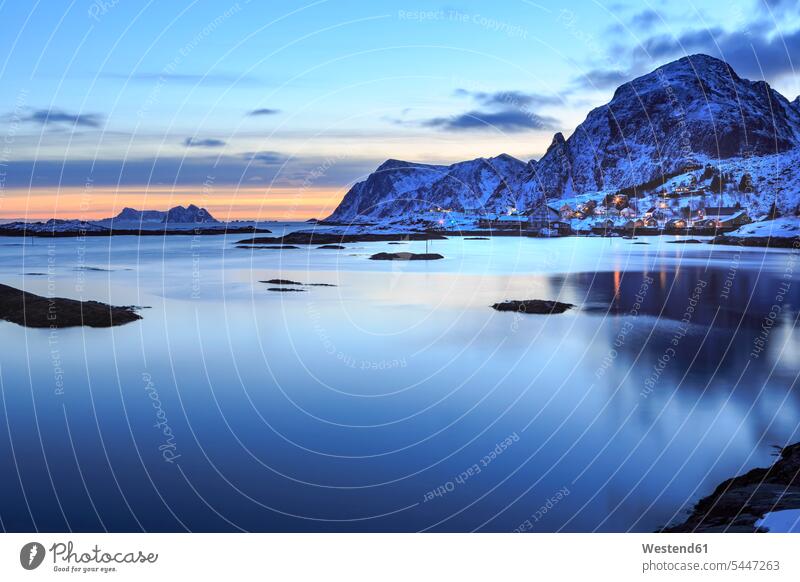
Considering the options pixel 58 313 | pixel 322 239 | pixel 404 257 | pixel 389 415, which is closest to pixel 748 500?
pixel 389 415

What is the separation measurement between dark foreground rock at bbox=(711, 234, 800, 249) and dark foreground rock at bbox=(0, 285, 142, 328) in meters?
125

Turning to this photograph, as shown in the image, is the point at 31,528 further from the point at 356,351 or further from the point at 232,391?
the point at 356,351

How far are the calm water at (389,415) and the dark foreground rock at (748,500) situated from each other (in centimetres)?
59

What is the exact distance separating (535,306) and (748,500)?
32749 millimetres

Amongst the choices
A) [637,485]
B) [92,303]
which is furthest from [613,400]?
[92,303]

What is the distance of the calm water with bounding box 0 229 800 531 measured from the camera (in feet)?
57.7

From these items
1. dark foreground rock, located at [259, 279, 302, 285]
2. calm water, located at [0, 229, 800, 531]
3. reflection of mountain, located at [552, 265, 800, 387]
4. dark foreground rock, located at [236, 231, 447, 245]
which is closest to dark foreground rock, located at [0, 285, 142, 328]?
calm water, located at [0, 229, 800, 531]

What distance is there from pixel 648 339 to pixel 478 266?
55.4m

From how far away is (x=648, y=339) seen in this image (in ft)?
128

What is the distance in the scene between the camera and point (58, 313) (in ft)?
135

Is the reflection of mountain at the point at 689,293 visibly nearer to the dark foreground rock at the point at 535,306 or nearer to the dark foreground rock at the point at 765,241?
the dark foreground rock at the point at 535,306

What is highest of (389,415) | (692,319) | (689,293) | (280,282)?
(280,282)

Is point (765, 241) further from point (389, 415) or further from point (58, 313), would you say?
point (389, 415)

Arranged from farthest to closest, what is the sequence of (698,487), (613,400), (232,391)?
1. (232,391)
2. (613,400)
3. (698,487)
